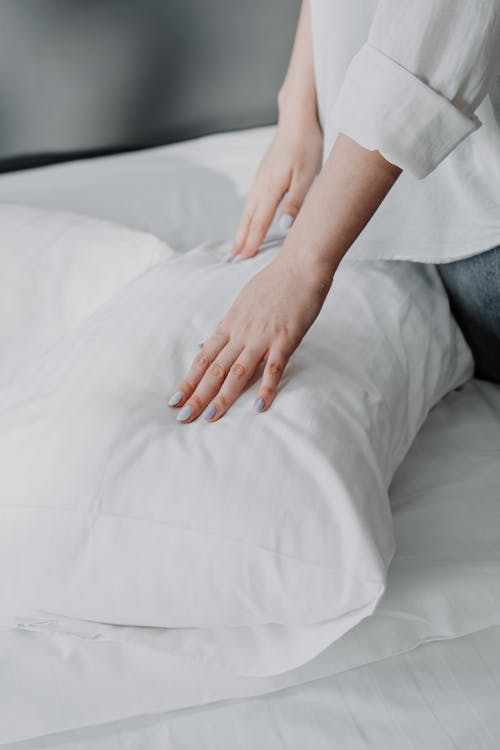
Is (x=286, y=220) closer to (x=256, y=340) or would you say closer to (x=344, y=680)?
(x=256, y=340)

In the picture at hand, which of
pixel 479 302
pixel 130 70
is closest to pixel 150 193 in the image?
pixel 130 70

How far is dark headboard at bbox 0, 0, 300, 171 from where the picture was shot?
1297mm

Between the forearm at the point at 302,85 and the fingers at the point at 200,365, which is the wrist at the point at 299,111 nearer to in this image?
the forearm at the point at 302,85

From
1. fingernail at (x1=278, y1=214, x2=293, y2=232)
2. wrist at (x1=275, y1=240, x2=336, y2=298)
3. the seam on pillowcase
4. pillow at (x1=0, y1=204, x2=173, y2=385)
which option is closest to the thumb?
fingernail at (x1=278, y1=214, x2=293, y2=232)

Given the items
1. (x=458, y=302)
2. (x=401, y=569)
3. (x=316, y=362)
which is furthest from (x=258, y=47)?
(x=401, y=569)

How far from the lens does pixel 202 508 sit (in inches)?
24.0

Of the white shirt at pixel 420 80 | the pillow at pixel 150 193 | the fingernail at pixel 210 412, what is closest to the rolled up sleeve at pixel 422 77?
the white shirt at pixel 420 80

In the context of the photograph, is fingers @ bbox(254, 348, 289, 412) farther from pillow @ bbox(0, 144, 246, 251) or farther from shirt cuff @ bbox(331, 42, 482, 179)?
pillow @ bbox(0, 144, 246, 251)

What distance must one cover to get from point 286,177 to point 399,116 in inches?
12.9

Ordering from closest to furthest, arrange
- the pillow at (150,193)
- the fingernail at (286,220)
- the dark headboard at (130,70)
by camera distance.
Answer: the fingernail at (286,220), the pillow at (150,193), the dark headboard at (130,70)

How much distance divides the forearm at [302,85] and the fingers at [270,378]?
1.30 feet

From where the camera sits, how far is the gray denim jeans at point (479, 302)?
0.85m

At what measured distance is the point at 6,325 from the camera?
89 centimetres

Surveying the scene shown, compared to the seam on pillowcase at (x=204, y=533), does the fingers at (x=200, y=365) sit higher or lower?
higher
